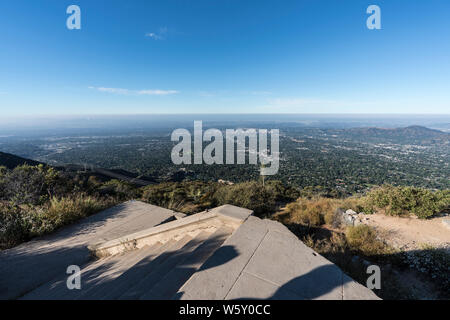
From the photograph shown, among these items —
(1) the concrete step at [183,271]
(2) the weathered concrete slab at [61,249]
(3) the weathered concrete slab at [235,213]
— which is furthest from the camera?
(3) the weathered concrete slab at [235,213]

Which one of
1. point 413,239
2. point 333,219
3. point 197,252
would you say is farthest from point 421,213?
point 197,252

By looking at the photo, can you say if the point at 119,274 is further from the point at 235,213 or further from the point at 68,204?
the point at 68,204

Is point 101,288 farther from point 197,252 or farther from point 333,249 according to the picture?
point 333,249

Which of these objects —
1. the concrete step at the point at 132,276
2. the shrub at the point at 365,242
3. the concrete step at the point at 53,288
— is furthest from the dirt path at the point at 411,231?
the concrete step at the point at 53,288

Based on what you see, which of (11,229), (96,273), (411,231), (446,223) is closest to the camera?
(96,273)

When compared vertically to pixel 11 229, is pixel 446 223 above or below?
below

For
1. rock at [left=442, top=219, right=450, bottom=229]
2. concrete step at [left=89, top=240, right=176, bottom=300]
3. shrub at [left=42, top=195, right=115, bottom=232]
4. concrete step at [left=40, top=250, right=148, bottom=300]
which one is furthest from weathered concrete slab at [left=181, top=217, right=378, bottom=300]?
rock at [left=442, top=219, right=450, bottom=229]

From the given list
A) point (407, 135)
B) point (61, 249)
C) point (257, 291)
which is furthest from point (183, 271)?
point (407, 135)

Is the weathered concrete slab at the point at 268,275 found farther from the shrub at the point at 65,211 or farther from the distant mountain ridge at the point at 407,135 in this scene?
the distant mountain ridge at the point at 407,135
